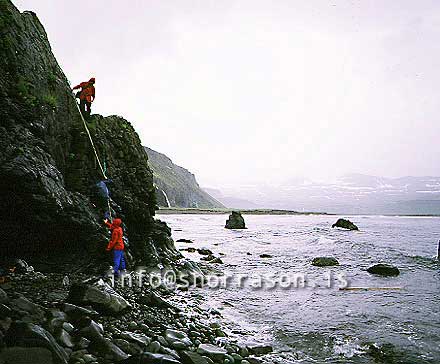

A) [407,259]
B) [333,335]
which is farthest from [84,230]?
[407,259]

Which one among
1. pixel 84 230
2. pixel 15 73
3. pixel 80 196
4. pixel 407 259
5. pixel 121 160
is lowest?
pixel 407 259

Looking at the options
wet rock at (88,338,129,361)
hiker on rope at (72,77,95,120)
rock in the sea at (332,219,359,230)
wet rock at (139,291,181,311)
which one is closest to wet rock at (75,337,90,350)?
wet rock at (88,338,129,361)

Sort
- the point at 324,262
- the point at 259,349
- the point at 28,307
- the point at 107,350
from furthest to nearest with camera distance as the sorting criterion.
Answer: the point at 324,262
the point at 259,349
the point at 28,307
the point at 107,350

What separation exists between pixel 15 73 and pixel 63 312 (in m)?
9.92

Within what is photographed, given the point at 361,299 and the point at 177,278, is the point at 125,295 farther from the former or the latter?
the point at 361,299

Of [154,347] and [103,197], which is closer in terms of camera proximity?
[154,347]

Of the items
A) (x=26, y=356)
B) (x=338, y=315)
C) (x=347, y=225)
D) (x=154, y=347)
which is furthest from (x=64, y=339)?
(x=347, y=225)

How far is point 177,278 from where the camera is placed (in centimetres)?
1620

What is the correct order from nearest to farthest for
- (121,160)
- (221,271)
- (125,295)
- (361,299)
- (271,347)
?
(271,347) < (125,295) < (361,299) < (121,160) < (221,271)

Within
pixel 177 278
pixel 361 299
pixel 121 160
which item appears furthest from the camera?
pixel 121 160

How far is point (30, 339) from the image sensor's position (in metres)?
5.49

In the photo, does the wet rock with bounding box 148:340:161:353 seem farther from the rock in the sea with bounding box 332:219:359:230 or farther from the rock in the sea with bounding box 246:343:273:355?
the rock in the sea with bounding box 332:219:359:230

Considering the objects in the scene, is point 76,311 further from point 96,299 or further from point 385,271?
point 385,271

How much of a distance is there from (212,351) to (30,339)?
4.06 metres
